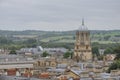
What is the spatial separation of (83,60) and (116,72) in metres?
26.2

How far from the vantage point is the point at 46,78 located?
52750mm

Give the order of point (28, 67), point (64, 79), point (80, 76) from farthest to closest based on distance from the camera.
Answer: point (28, 67) → point (80, 76) → point (64, 79)

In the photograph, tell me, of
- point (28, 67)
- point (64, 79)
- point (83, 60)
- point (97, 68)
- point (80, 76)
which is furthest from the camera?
point (83, 60)

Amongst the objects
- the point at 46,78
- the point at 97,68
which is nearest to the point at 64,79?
the point at 46,78

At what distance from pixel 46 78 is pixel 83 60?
108ft

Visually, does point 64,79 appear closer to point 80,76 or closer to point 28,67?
point 80,76

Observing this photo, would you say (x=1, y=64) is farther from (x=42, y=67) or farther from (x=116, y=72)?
(x=116, y=72)

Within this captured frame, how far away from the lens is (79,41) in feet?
291

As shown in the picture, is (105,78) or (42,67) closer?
(105,78)

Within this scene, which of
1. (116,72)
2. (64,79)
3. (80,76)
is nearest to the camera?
(64,79)

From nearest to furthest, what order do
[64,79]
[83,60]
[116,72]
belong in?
[64,79], [116,72], [83,60]

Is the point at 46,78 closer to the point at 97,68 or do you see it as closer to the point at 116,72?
the point at 116,72

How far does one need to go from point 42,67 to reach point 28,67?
11.1 feet

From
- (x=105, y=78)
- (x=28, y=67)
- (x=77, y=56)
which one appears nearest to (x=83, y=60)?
(x=77, y=56)
